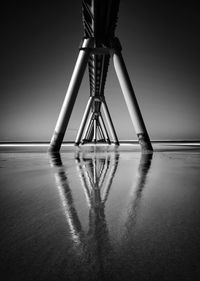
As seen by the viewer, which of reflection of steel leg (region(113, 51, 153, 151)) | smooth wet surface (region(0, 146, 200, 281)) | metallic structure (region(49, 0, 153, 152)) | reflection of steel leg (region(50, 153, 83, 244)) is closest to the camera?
smooth wet surface (region(0, 146, 200, 281))

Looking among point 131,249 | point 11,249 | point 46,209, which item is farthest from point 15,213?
point 131,249

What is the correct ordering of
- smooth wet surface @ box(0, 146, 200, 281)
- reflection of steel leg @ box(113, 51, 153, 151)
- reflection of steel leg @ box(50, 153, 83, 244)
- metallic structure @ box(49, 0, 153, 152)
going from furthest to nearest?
reflection of steel leg @ box(113, 51, 153, 151), metallic structure @ box(49, 0, 153, 152), reflection of steel leg @ box(50, 153, 83, 244), smooth wet surface @ box(0, 146, 200, 281)

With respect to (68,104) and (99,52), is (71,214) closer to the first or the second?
(68,104)

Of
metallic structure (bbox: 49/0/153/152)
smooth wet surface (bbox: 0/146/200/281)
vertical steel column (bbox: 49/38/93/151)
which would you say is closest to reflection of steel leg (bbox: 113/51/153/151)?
metallic structure (bbox: 49/0/153/152)

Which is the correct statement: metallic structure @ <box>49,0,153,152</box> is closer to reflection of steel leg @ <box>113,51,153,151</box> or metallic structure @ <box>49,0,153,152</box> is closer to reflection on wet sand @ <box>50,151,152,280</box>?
reflection of steel leg @ <box>113,51,153,151</box>

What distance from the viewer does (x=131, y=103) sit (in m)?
8.95

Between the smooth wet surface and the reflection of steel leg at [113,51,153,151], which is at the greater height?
the reflection of steel leg at [113,51,153,151]

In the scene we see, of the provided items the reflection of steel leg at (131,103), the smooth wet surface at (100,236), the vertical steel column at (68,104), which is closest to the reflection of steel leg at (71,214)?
the smooth wet surface at (100,236)

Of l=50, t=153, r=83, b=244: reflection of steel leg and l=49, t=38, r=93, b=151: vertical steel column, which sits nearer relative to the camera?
l=50, t=153, r=83, b=244: reflection of steel leg

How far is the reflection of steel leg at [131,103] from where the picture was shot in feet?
28.5

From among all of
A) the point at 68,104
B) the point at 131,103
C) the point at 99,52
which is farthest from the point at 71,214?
the point at 99,52

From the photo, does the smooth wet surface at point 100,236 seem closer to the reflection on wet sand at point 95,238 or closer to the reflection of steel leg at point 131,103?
the reflection on wet sand at point 95,238

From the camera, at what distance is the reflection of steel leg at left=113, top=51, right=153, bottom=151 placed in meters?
8.70

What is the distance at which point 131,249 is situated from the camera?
66 centimetres
